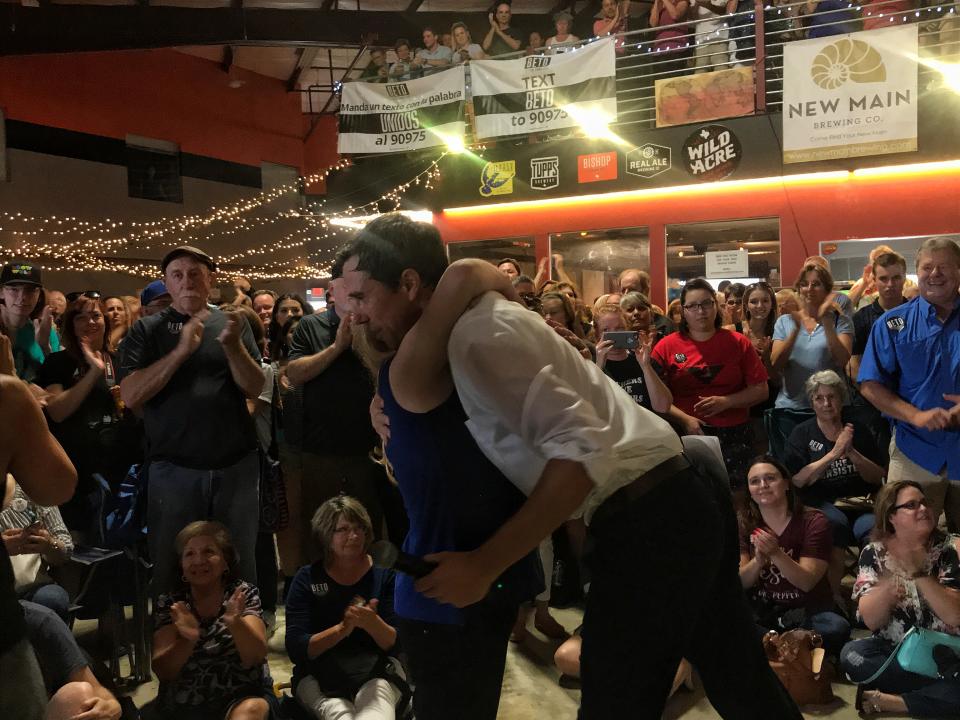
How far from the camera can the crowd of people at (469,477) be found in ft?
5.43

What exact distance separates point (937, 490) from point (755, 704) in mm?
2604

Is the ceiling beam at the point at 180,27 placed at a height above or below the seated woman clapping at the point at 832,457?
above

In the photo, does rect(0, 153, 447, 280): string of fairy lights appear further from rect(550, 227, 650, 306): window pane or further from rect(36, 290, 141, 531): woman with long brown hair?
rect(36, 290, 141, 531): woman with long brown hair

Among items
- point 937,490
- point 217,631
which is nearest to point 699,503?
point 217,631

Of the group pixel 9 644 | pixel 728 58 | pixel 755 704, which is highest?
pixel 728 58

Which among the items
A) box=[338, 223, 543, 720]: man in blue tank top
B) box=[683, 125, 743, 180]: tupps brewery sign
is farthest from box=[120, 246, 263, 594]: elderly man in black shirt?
box=[683, 125, 743, 180]: tupps brewery sign

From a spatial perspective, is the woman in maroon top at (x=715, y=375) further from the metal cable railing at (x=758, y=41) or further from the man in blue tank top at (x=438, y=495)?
the metal cable railing at (x=758, y=41)

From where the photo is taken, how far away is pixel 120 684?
12.5 feet

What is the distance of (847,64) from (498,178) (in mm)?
4529

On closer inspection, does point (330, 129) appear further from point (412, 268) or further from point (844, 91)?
point (412, 268)

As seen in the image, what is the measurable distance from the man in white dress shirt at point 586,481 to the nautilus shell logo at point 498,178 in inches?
383

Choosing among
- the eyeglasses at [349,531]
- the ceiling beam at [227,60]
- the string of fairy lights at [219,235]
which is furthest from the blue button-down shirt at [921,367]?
the ceiling beam at [227,60]

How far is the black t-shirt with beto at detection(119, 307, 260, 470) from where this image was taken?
11.9 feet

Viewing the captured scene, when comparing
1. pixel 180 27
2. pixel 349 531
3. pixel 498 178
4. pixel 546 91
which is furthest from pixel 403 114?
pixel 349 531
